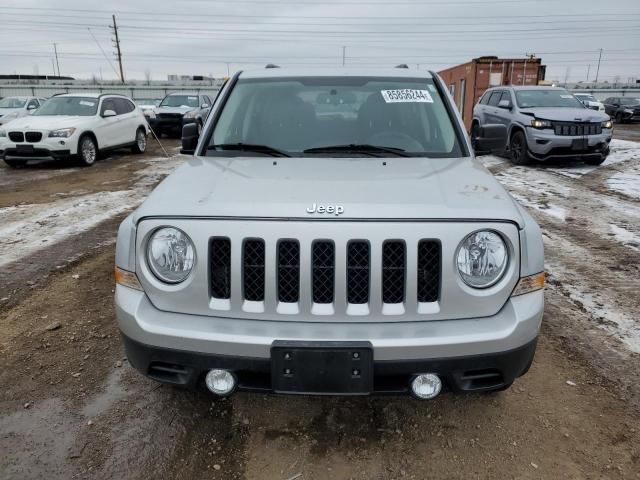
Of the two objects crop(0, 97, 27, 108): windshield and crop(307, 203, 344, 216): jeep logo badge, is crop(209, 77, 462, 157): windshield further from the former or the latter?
crop(0, 97, 27, 108): windshield

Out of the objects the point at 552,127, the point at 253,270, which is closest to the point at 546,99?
the point at 552,127

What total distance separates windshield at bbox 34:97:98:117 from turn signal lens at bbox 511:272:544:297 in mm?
12392

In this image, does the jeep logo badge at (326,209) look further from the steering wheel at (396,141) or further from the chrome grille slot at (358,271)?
the steering wheel at (396,141)

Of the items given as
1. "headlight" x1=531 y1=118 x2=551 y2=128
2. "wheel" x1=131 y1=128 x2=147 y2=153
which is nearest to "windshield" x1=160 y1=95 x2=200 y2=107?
"wheel" x1=131 y1=128 x2=147 y2=153

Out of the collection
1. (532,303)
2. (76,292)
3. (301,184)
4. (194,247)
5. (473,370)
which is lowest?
(76,292)

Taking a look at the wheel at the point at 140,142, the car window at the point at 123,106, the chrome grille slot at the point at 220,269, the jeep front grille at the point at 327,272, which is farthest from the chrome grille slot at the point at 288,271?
the wheel at the point at 140,142

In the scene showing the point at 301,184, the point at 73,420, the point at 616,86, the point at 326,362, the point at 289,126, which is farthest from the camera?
the point at 616,86

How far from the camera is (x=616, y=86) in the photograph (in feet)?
164

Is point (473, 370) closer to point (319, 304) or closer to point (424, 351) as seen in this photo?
point (424, 351)

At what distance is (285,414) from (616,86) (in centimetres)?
5841

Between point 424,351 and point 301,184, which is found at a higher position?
point 301,184

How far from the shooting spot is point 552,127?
10.6 meters

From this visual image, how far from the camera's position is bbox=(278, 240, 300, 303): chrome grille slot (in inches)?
80.7

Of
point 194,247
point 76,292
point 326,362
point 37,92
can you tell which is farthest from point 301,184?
point 37,92
